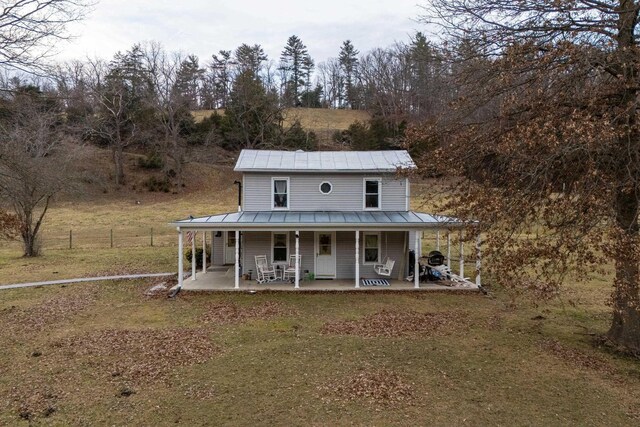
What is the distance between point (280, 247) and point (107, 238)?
16.6m

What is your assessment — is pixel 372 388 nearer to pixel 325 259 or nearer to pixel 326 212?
pixel 325 259

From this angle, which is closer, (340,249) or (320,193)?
(340,249)

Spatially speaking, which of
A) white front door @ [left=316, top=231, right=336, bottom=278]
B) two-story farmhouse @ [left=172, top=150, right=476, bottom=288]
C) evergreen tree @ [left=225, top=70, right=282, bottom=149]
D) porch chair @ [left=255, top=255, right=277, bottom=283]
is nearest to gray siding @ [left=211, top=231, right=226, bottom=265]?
two-story farmhouse @ [left=172, top=150, right=476, bottom=288]

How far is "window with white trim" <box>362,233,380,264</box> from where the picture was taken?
53.2 feet

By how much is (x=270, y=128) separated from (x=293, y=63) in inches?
1174

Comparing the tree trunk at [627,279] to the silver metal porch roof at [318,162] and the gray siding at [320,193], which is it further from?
the gray siding at [320,193]

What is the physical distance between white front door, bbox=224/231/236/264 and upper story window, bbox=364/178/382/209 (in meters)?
6.54

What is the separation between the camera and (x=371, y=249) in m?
16.3

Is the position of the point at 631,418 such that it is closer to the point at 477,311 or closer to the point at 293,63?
the point at 477,311

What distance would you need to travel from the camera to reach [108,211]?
36344 mm

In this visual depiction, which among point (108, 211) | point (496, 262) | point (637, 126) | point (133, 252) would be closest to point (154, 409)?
Answer: point (496, 262)

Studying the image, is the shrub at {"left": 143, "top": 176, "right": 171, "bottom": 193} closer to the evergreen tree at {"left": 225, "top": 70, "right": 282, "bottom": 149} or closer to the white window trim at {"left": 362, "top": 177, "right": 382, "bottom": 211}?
the evergreen tree at {"left": 225, "top": 70, "right": 282, "bottom": 149}

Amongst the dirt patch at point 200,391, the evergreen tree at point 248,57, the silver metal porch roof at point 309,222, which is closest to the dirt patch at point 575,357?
the silver metal porch roof at point 309,222

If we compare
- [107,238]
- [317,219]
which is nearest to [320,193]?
[317,219]
